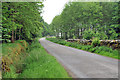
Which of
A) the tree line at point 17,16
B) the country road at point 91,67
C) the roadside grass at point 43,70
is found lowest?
the country road at point 91,67

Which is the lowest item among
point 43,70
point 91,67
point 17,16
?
point 91,67

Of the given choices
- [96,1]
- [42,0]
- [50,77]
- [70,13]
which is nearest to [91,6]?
[96,1]

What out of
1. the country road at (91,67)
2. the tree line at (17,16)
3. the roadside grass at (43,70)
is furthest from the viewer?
the tree line at (17,16)

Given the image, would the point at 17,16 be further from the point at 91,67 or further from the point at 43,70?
the point at 91,67

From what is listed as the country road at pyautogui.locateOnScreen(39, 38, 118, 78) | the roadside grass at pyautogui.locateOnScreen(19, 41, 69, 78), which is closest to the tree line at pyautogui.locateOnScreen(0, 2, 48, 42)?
the roadside grass at pyautogui.locateOnScreen(19, 41, 69, 78)

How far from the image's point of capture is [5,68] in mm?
4977

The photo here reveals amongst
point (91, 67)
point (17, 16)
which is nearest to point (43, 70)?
point (91, 67)

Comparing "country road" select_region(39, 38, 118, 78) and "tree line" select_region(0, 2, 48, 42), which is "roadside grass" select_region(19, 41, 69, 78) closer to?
"country road" select_region(39, 38, 118, 78)

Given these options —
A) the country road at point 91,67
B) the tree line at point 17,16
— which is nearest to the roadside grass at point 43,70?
the country road at point 91,67

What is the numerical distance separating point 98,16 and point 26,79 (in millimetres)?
28047

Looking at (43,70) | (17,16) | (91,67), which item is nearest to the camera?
(43,70)

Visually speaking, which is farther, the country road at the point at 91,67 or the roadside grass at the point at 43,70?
the country road at the point at 91,67

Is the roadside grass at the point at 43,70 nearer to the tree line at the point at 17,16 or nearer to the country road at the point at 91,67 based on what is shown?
the country road at the point at 91,67

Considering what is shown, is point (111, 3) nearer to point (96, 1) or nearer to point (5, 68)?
point (96, 1)
